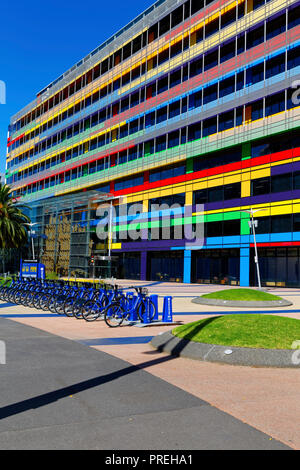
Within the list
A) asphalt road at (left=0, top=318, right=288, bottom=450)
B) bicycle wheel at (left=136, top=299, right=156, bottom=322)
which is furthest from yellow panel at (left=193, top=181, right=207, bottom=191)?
asphalt road at (left=0, top=318, right=288, bottom=450)

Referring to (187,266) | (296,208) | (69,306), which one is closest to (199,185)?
(187,266)

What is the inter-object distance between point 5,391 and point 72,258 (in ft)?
125

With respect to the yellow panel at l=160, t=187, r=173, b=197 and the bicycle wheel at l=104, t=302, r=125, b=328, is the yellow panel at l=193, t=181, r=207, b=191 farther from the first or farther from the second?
the bicycle wheel at l=104, t=302, r=125, b=328

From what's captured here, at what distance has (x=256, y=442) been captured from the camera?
184 inches

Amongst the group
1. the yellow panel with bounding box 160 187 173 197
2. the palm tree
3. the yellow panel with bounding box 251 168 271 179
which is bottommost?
the palm tree

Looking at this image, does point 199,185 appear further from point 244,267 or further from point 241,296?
point 241,296

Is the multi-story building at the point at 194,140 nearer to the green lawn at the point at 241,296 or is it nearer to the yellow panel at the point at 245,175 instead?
the yellow panel at the point at 245,175

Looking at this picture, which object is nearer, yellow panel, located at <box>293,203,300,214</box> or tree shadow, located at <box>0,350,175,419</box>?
tree shadow, located at <box>0,350,175,419</box>

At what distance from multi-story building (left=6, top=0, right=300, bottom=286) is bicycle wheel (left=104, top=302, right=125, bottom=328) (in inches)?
1083

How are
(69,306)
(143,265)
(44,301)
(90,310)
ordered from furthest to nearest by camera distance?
(143,265)
(44,301)
(69,306)
(90,310)

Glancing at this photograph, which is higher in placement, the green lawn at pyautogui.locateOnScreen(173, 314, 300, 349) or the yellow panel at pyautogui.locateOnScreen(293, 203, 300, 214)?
the yellow panel at pyautogui.locateOnScreen(293, 203, 300, 214)

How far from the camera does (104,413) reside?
5.56m

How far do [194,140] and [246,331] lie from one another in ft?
128

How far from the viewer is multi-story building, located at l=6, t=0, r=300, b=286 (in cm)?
3922
